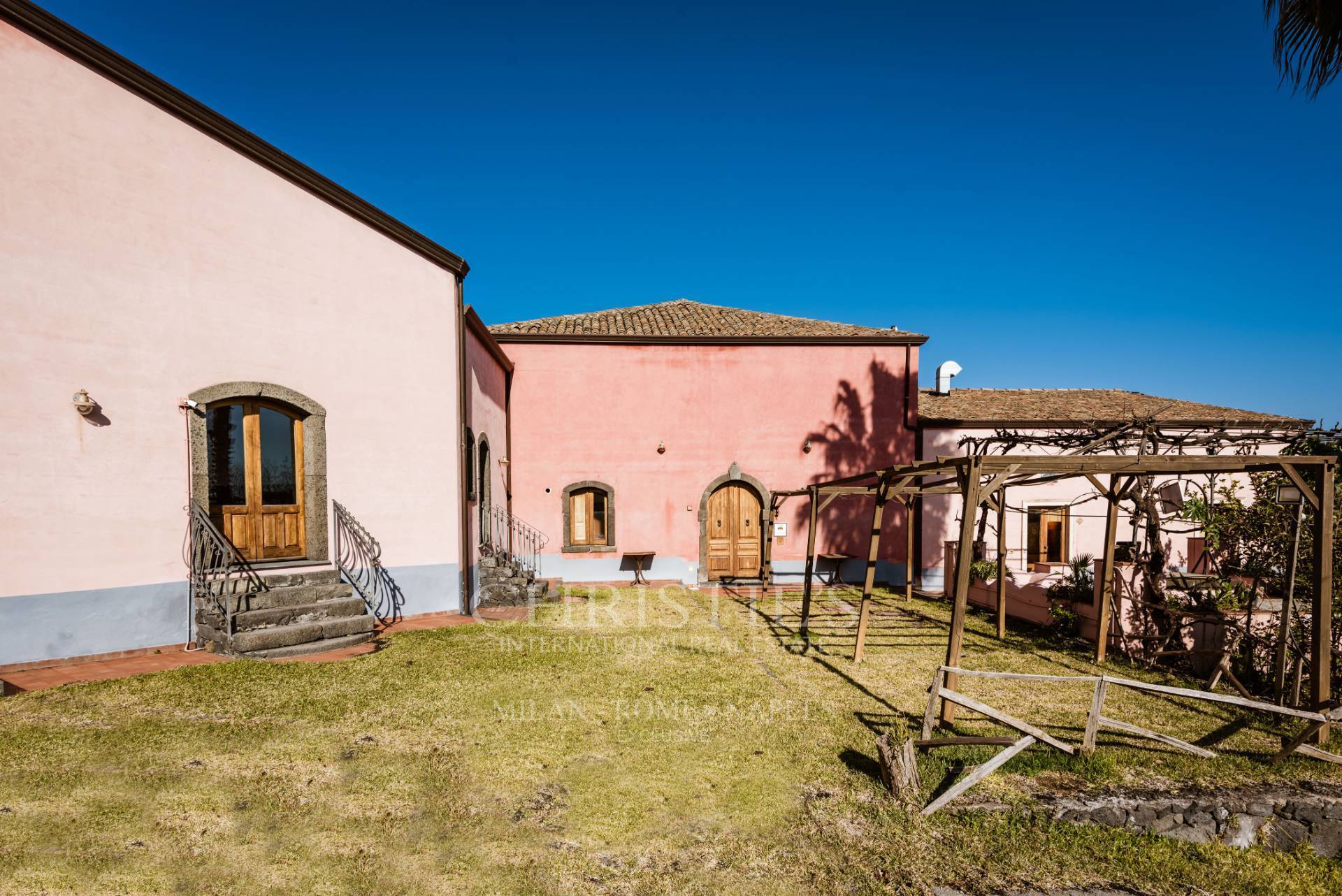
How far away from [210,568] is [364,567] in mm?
1994

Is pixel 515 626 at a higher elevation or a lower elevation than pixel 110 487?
lower

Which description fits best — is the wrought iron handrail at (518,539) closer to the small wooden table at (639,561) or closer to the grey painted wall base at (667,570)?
the grey painted wall base at (667,570)

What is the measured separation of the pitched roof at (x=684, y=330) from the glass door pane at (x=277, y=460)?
615 cm

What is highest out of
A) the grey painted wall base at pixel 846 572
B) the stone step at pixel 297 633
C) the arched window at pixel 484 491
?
the arched window at pixel 484 491

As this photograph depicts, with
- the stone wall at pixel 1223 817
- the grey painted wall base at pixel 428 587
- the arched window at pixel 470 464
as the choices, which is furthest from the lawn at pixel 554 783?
the arched window at pixel 470 464

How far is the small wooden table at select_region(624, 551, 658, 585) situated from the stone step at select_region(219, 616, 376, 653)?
21.1ft

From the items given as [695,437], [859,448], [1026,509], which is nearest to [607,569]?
[695,437]

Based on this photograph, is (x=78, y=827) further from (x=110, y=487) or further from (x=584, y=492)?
(x=584, y=492)

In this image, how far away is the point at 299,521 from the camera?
894 cm

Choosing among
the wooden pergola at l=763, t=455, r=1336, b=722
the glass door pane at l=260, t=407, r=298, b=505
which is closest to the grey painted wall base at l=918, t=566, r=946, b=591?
Result: the wooden pergola at l=763, t=455, r=1336, b=722

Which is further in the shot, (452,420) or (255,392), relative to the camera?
(452,420)

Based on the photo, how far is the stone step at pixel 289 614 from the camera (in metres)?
7.57

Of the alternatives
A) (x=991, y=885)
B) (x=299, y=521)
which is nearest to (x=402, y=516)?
(x=299, y=521)

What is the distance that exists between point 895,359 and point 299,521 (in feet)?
40.7
